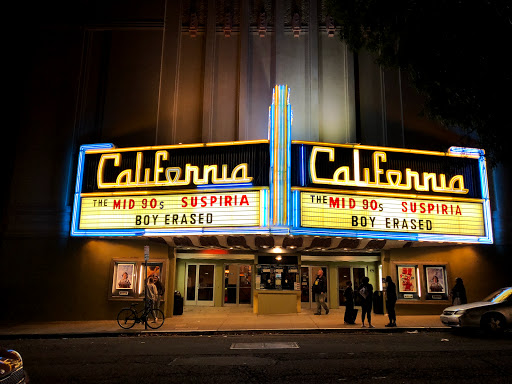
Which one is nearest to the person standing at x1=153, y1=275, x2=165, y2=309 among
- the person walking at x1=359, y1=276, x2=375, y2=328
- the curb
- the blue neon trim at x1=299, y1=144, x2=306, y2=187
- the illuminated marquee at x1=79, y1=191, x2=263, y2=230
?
the illuminated marquee at x1=79, y1=191, x2=263, y2=230

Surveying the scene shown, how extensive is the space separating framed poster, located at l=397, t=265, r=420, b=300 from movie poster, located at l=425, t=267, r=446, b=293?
1.66 ft

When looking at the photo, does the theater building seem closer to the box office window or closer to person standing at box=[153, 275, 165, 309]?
the box office window

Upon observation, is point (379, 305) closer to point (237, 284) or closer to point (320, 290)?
point (320, 290)

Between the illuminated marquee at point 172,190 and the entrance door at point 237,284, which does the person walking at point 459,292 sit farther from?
the entrance door at point 237,284

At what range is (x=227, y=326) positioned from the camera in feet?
46.6

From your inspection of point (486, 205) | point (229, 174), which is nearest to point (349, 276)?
point (486, 205)

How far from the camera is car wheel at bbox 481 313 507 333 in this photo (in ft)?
37.8

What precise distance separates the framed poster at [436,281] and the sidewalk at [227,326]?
1.16 metres

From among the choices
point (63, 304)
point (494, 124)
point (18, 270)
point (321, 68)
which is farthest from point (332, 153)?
point (18, 270)

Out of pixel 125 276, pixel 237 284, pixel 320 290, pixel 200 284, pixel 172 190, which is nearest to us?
pixel 172 190

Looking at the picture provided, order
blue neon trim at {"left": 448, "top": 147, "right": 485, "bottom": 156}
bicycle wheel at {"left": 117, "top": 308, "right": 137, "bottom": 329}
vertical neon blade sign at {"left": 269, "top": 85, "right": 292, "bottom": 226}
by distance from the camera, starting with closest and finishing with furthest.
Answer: vertical neon blade sign at {"left": 269, "top": 85, "right": 292, "bottom": 226}
bicycle wheel at {"left": 117, "top": 308, "right": 137, "bottom": 329}
blue neon trim at {"left": 448, "top": 147, "right": 485, "bottom": 156}

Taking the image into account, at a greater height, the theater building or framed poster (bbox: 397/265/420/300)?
the theater building

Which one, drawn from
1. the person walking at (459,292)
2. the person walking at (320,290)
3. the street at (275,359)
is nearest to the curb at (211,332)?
the street at (275,359)

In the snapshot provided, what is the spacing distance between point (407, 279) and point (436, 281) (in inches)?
46.2
